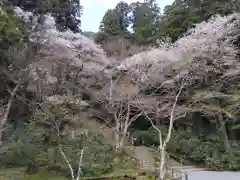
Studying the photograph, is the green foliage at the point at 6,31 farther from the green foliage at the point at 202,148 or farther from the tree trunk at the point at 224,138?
the tree trunk at the point at 224,138

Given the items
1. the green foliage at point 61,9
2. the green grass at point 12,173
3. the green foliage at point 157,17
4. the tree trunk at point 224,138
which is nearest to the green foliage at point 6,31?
the green grass at point 12,173

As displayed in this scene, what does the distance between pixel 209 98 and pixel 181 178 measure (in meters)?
5.87

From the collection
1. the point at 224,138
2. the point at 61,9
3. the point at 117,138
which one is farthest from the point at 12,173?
the point at 61,9

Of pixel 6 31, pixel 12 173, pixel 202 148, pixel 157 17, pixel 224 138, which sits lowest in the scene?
pixel 12 173

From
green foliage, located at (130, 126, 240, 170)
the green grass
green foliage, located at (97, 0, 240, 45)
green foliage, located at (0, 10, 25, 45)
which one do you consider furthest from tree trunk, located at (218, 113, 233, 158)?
green foliage, located at (0, 10, 25, 45)

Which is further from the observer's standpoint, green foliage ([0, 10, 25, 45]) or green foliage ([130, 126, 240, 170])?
green foliage ([130, 126, 240, 170])

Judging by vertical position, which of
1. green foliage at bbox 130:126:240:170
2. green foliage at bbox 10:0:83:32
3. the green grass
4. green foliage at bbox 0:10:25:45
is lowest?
the green grass

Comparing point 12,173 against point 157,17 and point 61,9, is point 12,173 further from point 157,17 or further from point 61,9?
point 157,17

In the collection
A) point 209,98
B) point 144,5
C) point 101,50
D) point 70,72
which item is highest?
point 144,5

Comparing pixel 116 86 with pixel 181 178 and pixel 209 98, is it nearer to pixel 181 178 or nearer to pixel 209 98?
pixel 209 98

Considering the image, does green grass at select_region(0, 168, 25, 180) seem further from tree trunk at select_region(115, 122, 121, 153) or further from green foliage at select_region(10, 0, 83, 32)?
green foliage at select_region(10, 0, 83, 32)

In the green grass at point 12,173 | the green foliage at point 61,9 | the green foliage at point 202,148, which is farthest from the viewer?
the green foliage at point 61,9

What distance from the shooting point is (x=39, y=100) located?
15.2 m

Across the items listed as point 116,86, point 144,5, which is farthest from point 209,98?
point 144,5
